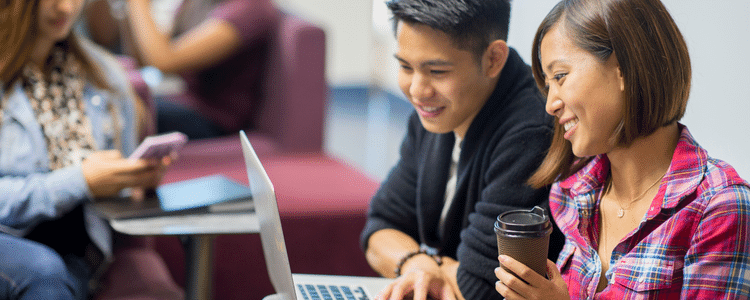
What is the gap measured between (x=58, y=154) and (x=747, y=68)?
1492 mm

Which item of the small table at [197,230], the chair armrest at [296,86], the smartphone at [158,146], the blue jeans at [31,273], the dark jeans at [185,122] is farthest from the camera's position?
the dark jeans at [185,122]

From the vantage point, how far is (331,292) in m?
1.21

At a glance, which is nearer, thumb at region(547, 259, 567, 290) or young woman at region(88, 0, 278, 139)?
thumb at region(547, 259, 567, 290)

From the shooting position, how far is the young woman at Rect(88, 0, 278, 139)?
2.77 m

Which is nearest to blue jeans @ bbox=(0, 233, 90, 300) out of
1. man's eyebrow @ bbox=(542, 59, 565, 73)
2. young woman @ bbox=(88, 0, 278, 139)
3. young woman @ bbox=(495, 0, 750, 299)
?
young woman @ bbox=(495, 0, 750, 299)

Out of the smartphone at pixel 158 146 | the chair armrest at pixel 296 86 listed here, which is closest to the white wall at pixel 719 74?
the smartphone at pixel 158 146

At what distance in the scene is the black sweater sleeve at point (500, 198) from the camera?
1183mm

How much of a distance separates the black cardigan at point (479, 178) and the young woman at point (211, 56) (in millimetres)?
1502

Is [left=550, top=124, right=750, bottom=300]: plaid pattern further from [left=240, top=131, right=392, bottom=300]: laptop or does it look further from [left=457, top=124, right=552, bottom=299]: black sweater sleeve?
[left=240, top=131, right=392, bottom=300]: laptop

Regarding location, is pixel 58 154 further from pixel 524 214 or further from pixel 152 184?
pixel 524 214

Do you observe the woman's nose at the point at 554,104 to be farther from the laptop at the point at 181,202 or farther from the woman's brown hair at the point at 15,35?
the woman's brown hair at the point at 15,35

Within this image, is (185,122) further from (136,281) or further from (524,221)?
(524,221)

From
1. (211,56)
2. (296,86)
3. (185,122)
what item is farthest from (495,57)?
(185,122)

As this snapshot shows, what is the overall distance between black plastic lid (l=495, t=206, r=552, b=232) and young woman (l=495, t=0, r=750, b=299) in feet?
0.16
